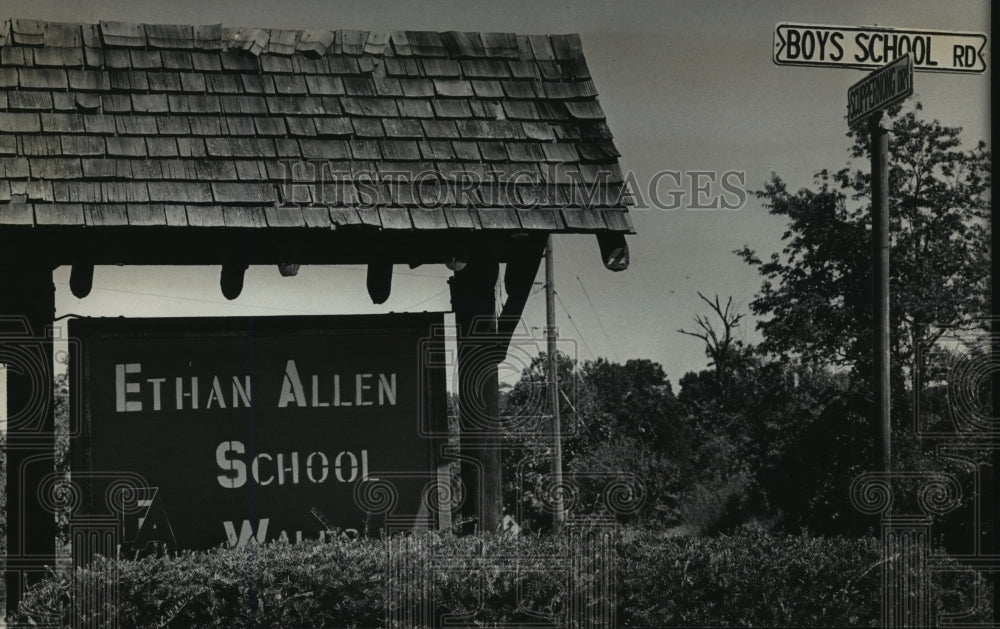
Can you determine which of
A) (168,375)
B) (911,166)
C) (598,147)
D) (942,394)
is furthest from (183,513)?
(911,166)

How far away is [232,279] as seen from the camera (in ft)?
25.6

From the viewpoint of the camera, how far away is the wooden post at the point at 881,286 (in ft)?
31.2

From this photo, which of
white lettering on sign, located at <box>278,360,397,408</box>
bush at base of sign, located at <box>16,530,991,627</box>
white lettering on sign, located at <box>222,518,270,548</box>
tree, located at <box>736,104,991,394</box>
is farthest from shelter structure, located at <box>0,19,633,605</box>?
tree, located at <box>736,104,991,394</box>

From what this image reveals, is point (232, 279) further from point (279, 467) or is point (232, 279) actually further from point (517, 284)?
point (517, 284)

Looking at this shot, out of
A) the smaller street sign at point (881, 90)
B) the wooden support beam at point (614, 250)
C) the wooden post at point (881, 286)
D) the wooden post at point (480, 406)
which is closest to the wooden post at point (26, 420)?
the wooden post at point (480, 406)

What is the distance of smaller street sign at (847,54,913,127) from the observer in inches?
336

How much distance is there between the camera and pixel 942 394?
85.6ft

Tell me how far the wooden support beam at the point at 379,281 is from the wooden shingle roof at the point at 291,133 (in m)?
0.63

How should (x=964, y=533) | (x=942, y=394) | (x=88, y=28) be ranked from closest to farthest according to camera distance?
(x=88, y=28) → (x=964, y=533) → (x=942, y=394)

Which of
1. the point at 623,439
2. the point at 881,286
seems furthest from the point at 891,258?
the point at 881,286

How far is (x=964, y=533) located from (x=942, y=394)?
5996 millimetres

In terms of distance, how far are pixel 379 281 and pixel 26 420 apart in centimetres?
248

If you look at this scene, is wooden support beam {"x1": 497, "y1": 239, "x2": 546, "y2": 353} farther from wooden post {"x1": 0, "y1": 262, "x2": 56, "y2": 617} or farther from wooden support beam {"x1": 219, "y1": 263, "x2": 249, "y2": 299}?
wooden post {"x1": 0, "y1": 262, "x2": 56, "y2": 617}

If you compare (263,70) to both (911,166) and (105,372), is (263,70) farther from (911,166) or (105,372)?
(911,166)
